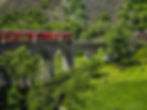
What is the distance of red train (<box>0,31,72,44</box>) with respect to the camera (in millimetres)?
35906

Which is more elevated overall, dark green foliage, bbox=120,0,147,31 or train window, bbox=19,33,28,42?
train window, bbox=19,33,28,42

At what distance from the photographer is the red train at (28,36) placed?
118ft

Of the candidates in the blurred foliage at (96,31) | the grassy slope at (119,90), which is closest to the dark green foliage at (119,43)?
the grassy slope at (119,90)

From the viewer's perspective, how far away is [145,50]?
56.7 metres

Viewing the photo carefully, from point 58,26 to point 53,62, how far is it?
35.8 meters

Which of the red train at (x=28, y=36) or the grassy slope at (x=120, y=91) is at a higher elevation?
the red train at (x=28, y=36)

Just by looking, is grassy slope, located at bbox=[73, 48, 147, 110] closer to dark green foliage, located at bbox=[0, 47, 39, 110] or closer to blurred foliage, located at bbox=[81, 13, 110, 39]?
dark green foliage, located at bbox=[0, 47, 39, 110]

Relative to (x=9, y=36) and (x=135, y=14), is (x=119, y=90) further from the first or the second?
(x=135, y=14)

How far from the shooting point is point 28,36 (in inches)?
1543

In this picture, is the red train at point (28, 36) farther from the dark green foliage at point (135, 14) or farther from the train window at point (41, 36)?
the dark green foliage at point (135, 14)

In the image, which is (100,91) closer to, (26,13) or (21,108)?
(21,108)

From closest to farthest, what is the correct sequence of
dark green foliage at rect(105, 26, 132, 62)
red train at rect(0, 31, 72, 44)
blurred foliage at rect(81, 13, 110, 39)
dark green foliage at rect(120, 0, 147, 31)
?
red train at rect(0, 31, 72, 44)
dark green foliage at rect(105, 26, 132, 62)
dark green foliage at rect(120, 0, 147, 31)
blurred foliage at rect(81, 13, 110, 39)

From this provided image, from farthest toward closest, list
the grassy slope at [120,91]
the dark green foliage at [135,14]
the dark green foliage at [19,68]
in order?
1. the dark green foliage at [135,14]
2. the dark green foliage at [19,68]
3. the grassy slope at [120,91]

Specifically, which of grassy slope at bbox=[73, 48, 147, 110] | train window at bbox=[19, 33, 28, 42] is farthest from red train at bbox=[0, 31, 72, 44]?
grassy slope at bbox=[73, 48, 147, 110]
